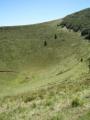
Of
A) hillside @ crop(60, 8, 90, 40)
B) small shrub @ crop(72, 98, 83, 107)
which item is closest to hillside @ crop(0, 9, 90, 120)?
hillside @ crop(60, 8, 90, 40)

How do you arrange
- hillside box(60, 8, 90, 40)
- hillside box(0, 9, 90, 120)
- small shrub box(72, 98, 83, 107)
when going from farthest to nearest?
hillside box(60, 8, 90, 40) → hillside box(0, 9, 90, 120) → small shrub box(72, 98, 83, 107)

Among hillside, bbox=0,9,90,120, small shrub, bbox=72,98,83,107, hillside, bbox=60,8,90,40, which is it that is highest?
small shrub, bbox=72,98,83,107

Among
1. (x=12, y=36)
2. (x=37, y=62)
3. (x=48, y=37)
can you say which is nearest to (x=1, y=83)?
(x=37, y=62)

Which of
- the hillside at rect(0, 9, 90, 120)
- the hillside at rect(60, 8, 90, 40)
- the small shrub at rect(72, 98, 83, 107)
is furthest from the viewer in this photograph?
the hillside at rect(60, 8, 90, 40)

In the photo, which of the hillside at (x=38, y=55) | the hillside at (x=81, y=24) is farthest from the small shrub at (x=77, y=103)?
the hillside at (x=81, y=24)

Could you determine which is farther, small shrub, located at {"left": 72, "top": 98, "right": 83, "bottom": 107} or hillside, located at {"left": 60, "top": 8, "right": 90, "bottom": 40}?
hillside, located at {"left": 60, "top": 8, "right": 90, "bottom": 40}

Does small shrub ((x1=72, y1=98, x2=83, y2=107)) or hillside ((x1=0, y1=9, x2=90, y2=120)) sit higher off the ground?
small shrub ((x1=72, y1=98, x2=83, y2=107))

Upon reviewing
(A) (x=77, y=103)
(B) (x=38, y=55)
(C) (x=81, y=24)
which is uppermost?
A: (A) (x=77, y=103)

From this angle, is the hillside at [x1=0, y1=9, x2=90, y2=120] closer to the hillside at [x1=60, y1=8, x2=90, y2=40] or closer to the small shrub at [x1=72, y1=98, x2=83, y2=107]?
the hillside at [x1=60, y1=8, x2=90, y2=40]

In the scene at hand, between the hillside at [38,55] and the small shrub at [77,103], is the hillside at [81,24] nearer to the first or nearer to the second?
the hillside at [38,55]

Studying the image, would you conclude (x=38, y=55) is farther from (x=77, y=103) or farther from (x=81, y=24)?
(x=77, y=103)

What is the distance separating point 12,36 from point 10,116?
303 ft

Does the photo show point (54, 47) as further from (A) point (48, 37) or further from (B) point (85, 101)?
(B) point (85, 101)

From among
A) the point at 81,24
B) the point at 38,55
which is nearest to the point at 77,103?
the point at 38,55
